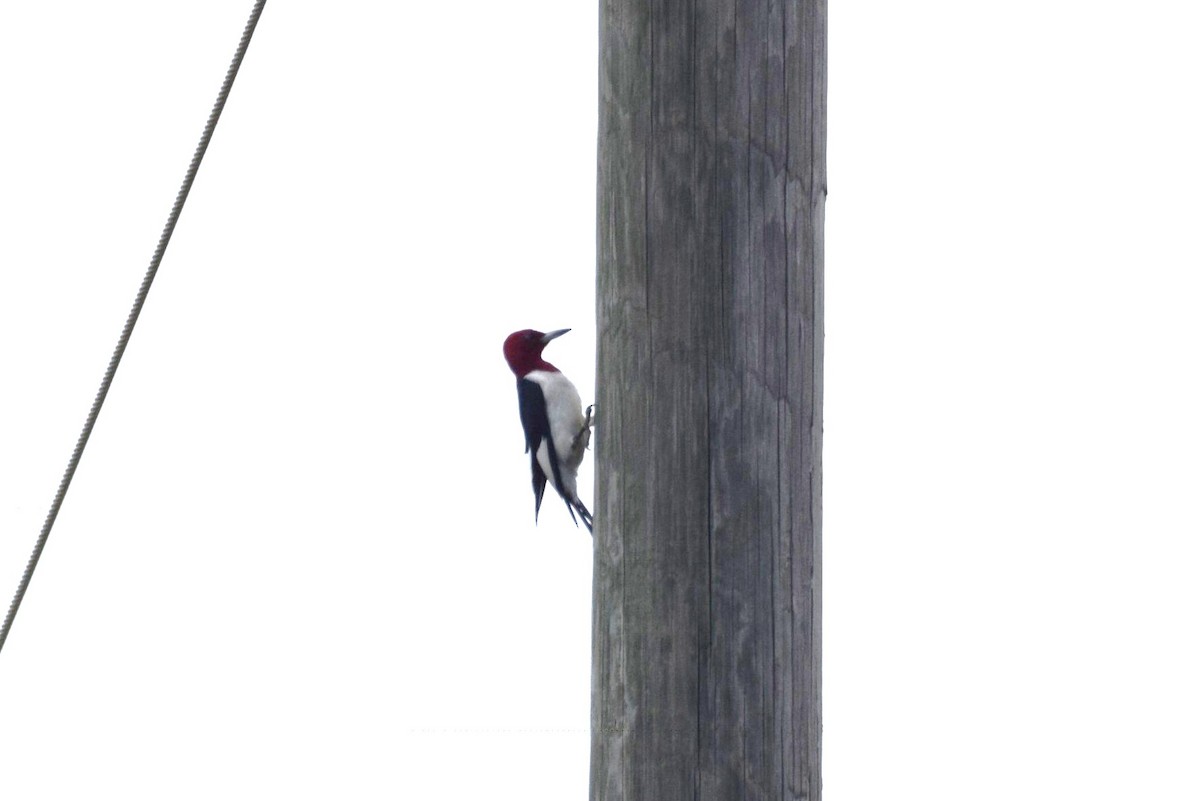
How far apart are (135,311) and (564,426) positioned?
1.53 metres

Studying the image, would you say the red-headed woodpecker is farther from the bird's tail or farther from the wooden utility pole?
the wooden utility pole

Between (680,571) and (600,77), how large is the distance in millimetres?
671

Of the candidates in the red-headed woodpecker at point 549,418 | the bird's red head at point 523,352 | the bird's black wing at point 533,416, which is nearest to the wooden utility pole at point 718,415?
the red-headed woodpecker at point 549,418

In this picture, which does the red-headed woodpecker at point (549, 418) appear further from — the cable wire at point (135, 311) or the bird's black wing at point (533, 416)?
the cable wire at point (135, 311)

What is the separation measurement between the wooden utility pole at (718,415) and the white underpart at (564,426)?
213 centimetres

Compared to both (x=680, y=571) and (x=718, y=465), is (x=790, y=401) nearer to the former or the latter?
(x=718, y=465)

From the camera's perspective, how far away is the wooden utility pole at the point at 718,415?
1.58 m

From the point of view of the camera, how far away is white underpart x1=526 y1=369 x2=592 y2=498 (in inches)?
150

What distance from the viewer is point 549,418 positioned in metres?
3.86

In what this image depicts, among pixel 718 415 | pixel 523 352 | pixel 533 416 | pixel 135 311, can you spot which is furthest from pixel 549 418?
pixel 718 415

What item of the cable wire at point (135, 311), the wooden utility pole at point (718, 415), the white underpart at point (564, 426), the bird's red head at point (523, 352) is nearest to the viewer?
the wooden utility pole at point (718, 415)

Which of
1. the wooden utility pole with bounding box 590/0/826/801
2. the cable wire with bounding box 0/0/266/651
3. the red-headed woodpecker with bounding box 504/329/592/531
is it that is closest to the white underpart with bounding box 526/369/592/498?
the red-headed woodpecker with bounding box 504/329/592/531

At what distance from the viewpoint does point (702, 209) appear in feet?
5.25

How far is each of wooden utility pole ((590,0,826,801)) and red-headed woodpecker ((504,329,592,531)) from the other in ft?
6.80
